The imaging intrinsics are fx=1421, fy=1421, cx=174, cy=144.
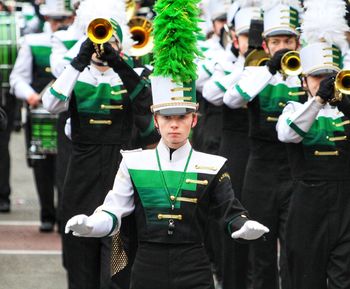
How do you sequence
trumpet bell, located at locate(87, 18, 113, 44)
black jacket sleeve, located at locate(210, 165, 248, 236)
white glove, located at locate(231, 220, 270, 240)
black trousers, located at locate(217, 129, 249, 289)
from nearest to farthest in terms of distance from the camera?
1. white glove, located at locate(231, 220, 270, 240)
2. black jacket sleeve, located at locate(210, 165, 248, 236)
3. trumpet bell, located at locate(87, 18, 113, 44)
4. black trousers, located at locate(217, 129, 249, 289)

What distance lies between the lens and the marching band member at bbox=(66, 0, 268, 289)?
793cm

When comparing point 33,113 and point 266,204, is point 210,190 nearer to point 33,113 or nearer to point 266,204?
point 266,204

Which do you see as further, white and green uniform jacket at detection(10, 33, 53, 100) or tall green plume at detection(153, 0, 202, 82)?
white and green uniform jacket at detection(10, 33, 53, 100)

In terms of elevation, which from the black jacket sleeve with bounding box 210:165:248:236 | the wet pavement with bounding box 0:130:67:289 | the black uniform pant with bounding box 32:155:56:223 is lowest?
the wet pavement with bounding box 0:130:67:289

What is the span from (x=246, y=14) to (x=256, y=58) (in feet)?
3.06

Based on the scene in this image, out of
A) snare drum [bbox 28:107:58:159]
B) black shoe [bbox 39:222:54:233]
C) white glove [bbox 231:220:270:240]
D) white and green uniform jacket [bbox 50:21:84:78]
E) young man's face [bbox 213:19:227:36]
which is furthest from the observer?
black shoe [bbox 39:222:54:233]

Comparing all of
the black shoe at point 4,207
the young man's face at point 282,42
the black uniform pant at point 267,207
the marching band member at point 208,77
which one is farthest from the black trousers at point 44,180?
the young man's face at point 282,42

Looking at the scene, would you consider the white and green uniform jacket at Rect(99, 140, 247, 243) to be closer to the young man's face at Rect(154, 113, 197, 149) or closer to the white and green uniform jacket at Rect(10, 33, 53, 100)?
the young man's face at Rect(154, 113, 197, 149)

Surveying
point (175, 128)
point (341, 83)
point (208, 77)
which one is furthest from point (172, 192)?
point (208, 77)

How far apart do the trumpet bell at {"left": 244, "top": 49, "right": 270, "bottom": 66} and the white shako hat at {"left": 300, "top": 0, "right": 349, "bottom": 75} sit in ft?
3.33

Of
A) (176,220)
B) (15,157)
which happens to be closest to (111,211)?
(176,220)

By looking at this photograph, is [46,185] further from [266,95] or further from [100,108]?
[100,108]

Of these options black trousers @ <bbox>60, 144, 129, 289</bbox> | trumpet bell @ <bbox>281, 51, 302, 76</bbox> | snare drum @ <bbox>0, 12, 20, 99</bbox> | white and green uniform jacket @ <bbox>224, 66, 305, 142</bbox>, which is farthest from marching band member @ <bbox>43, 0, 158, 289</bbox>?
snare drum @ <bbox>0, 12, 20, 99</bbox>

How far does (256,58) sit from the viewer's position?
1079 centimetres
